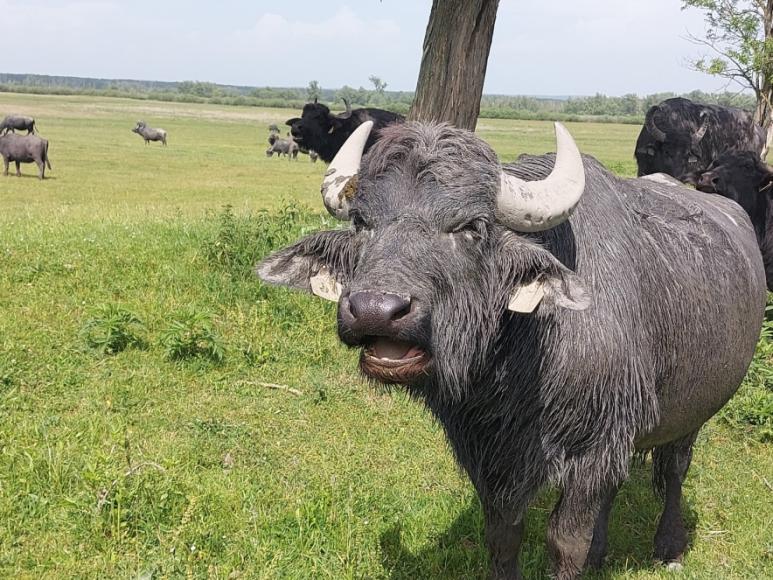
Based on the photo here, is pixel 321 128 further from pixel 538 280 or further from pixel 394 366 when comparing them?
pixel 394 366

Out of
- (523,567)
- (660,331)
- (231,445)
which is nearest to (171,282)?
(231,445)

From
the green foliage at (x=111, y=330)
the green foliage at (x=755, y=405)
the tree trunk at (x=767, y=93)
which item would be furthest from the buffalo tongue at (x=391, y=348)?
the tree trunk at (x=767, y=93)

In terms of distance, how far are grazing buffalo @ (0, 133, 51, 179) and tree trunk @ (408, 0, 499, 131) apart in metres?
18.7

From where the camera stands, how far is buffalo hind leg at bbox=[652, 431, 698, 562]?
4102 millimetres

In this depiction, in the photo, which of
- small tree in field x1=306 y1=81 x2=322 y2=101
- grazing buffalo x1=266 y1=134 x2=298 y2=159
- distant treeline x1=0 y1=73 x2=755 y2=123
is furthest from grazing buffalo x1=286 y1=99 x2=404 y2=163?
distant treeline x1=0 y1=73 x2=755 y2=123

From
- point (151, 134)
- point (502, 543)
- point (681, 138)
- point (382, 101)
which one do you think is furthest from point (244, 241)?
point (382, 101)

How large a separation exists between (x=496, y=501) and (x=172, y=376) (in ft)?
10.5

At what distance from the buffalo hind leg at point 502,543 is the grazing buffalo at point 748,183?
16.3ft

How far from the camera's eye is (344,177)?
2.87 meters

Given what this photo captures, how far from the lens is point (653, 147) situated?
12.3 metres

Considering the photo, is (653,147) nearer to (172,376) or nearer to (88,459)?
(172,376)

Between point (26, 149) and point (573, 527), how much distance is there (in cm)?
2367

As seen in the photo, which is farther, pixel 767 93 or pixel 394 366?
pixel 767 93

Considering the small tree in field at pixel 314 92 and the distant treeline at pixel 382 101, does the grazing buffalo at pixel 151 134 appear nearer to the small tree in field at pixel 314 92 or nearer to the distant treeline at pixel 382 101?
the small tree in field at pixel 314 92
